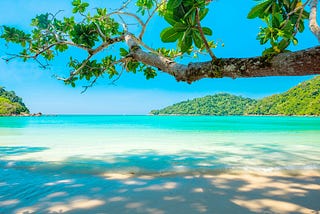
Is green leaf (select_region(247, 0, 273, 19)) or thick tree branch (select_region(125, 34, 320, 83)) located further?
green leaf (select_region(247, 0, 273, 19))

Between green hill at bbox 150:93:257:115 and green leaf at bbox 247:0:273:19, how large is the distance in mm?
110075

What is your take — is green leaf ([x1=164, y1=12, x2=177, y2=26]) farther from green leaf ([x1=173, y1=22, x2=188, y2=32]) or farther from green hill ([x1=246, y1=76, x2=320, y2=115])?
green hill ([x1=246, y1=76, x2=320, y2=115])

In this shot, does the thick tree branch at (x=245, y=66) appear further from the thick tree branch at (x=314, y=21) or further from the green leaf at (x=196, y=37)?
the thick tree branch at (x=314, y=21)

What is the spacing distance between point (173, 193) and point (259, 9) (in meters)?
2.18

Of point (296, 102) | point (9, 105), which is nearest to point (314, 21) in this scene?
point (296, 102)

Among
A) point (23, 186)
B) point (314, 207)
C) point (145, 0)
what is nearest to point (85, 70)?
point (145, 0)

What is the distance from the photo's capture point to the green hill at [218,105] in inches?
4331

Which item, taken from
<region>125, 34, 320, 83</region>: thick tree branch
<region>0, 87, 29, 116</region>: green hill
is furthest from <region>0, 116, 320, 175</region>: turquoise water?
<region>0, 87, 29, 116</region>: green hill

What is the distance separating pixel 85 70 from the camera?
287 centimetres

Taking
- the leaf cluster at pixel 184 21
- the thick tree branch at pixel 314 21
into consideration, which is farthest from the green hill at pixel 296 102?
the leaf cluster at pixel 184 21

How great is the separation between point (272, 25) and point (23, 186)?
334 centimetres

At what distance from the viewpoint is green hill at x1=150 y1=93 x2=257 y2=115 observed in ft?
361

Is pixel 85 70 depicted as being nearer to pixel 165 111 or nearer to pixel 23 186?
pixel 23 186

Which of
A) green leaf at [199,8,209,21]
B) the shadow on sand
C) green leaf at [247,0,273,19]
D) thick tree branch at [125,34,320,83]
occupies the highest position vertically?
green leaf at [247,0,273,19]
